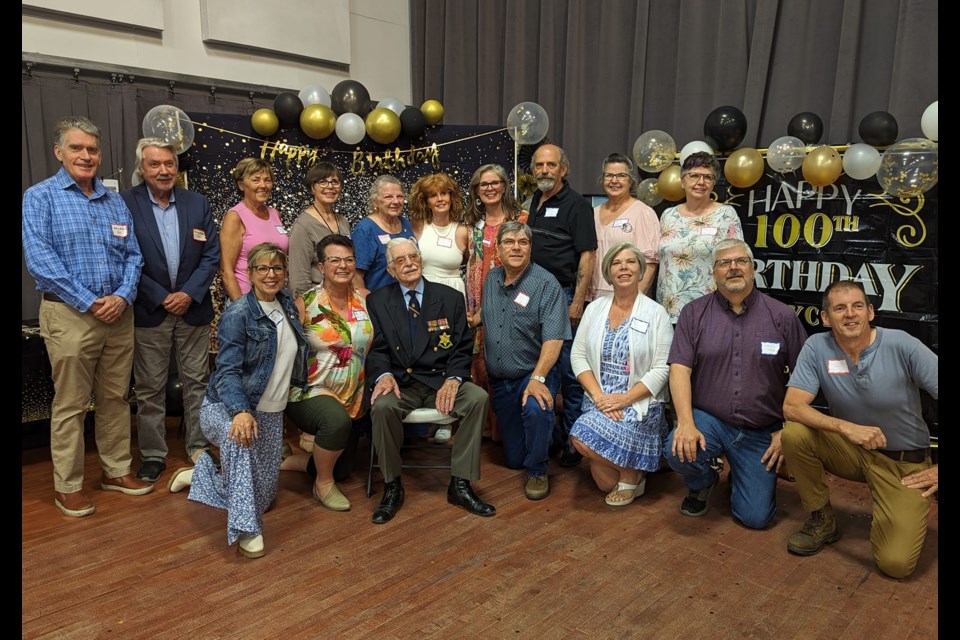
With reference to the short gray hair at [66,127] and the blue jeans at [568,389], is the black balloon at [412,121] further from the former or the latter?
the short gray hair at [66,127]

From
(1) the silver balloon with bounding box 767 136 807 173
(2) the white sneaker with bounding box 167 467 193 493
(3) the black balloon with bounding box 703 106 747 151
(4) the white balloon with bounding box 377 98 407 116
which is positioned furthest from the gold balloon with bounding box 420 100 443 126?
(2) the white sneaker with bounding box 167 467 193 493

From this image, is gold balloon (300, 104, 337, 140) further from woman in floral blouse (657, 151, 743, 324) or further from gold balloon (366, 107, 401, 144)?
woman in floral blouse (657, 151, 743, 324)

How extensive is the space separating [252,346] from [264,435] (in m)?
0.40

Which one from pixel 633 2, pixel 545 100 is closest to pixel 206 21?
pixel 545 100

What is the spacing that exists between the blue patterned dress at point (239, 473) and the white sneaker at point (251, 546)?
21 mm

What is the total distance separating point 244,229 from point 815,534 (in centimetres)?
322

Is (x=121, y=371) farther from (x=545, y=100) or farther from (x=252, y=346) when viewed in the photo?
(x=545, y=100)

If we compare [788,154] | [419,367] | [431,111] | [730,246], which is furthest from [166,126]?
[788,154]

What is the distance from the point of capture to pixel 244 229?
381 cm

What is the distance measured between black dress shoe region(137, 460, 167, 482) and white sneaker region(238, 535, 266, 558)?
1005 millimetres

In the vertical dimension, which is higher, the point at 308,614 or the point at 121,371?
the point at 121,371

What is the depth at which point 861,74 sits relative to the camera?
168 inches

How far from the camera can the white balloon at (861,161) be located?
3.73m

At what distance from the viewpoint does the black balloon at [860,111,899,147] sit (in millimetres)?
3695
